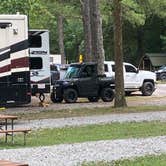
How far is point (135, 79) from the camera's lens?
3538 cm

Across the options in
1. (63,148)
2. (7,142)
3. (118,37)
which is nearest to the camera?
(63,148)

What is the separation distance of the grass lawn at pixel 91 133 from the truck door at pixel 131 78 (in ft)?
50.3

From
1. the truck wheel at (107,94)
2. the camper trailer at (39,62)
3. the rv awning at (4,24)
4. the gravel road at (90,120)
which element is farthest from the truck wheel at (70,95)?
the rv awning at (4,24)

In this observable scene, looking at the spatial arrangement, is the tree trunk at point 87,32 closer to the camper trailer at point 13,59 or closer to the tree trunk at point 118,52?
the tree trunk at point 118,52

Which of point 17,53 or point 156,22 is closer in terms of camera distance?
point 17,53

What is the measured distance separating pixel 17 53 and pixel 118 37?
4.21 m

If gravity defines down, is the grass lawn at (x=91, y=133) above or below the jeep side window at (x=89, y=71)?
below

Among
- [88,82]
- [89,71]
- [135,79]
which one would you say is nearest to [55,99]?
[88,82]

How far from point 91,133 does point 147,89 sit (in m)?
18.8

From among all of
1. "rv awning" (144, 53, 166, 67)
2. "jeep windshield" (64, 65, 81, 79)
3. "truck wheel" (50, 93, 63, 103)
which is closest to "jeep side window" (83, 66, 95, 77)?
"jeep windshield" (64, 65, 81, 79)

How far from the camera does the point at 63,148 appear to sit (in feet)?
46.2

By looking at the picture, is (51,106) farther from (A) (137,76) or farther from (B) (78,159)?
(B) (78,159)

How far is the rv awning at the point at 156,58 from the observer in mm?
77938

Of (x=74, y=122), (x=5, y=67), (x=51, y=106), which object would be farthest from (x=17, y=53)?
(x=51, y=106)
